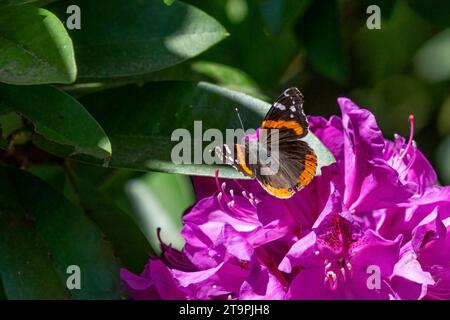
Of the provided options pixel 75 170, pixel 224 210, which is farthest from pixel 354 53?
pixel 224 210

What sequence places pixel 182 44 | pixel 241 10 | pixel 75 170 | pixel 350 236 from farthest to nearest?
pixel 241 10, pixel 75 170, pixel 182 44, pixel 350 236

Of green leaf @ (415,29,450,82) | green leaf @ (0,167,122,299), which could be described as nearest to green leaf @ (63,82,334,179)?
green leaf @ (0,167,122,299)

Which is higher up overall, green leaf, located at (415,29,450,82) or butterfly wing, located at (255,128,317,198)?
green leaf, located at (415,29,450,82)

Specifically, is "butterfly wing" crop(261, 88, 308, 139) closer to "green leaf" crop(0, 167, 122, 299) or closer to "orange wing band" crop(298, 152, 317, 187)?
"orange wing band" crop(298, 152, 317, 187)

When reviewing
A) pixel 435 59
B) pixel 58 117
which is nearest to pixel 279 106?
pixel 58 117

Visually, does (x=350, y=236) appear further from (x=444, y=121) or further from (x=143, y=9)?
(x=444, y=121)

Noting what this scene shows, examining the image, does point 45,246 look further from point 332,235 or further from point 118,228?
point 332,235

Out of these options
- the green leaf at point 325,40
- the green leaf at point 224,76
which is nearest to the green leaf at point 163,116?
the green leaf at point 224,76
